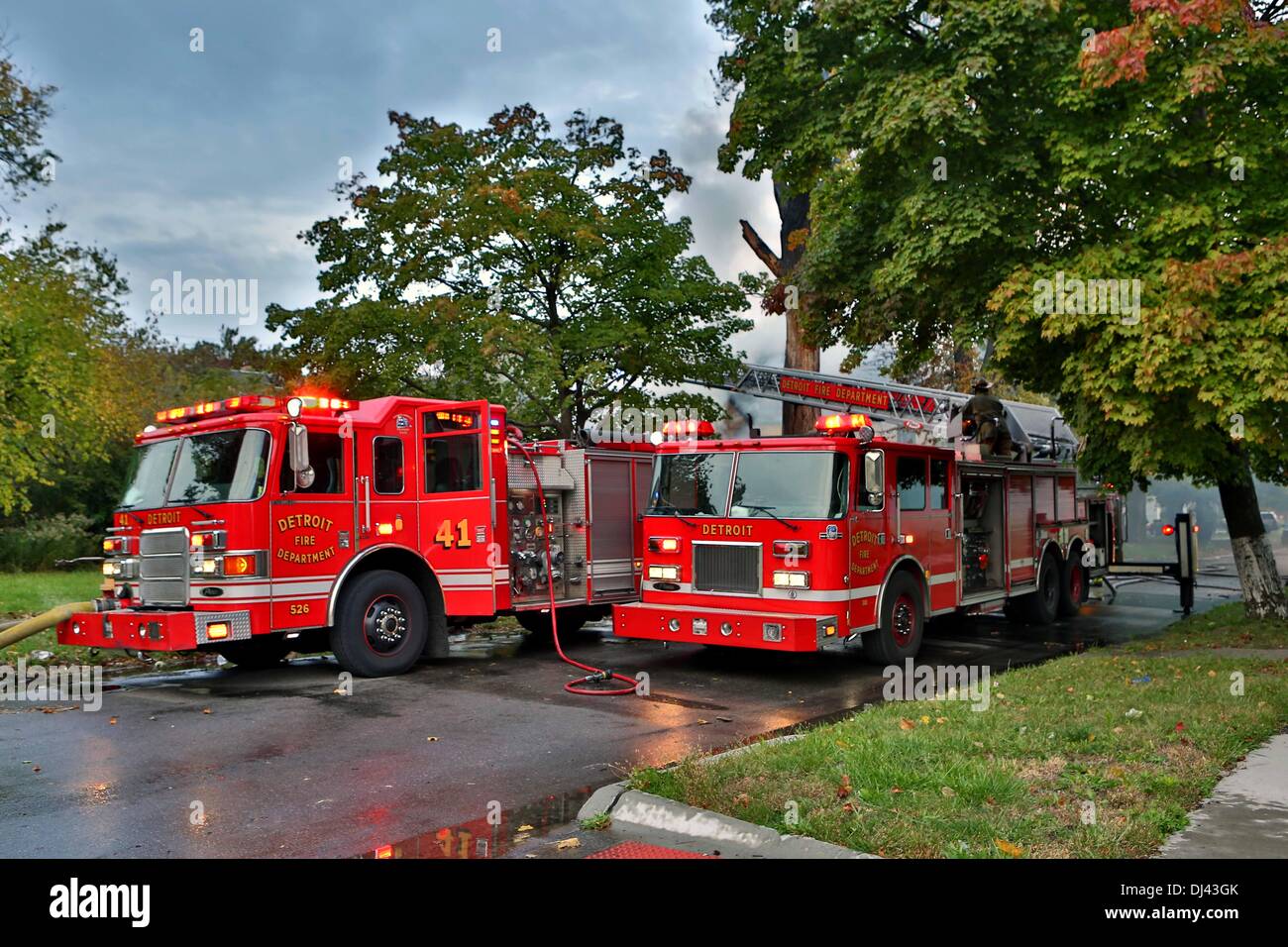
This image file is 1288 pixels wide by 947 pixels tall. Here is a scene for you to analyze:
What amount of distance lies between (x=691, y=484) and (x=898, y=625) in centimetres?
277

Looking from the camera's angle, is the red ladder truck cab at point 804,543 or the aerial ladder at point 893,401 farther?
the aerial ladder at point 893,401

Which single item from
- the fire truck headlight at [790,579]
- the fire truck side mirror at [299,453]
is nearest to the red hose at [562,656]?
the fire truck headlight at [790,579]

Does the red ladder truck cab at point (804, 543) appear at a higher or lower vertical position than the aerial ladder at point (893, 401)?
lower

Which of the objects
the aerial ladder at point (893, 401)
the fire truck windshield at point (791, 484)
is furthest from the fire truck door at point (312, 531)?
the aerial ladder at point (893, 401)

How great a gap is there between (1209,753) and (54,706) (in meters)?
9.25

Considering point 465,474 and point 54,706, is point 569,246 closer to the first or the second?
point 465,474

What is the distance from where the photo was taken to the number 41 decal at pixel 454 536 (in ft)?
36.7

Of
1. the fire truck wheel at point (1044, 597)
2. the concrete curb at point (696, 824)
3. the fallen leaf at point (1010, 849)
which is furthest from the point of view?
the fire truck wheel at point (1044, 597)

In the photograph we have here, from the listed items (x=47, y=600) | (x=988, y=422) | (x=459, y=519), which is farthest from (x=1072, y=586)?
(x=47, y=600)

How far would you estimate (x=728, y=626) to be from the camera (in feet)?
34.4

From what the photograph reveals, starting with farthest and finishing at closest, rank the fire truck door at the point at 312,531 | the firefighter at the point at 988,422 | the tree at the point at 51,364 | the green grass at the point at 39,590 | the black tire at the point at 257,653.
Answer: the tree at the point at 51,364 < the green grass at the point at 39,590 < the firefighter at the point at 988,422 < the black tire at the point at 257,653 < the fire truck door at the point at 312,531

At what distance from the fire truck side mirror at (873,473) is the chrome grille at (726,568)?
127cm

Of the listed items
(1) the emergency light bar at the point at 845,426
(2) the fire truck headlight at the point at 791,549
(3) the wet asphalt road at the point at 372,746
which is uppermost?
(1) the emergency light bar at the point at 845,426

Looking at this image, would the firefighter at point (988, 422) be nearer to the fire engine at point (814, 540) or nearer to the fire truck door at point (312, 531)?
the fire engine at point (814, 540)
